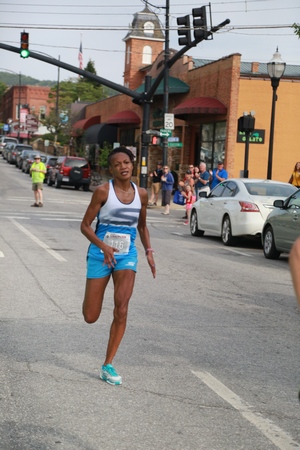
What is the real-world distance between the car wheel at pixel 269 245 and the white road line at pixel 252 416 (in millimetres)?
10344

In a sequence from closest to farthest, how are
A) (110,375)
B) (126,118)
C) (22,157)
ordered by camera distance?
(110,375) < (126,118) < (22,157)

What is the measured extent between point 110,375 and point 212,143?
3566 centimetres

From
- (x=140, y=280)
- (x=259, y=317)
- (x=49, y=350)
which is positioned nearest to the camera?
(x=49, y=350)

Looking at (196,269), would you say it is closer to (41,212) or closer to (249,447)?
(249,447)

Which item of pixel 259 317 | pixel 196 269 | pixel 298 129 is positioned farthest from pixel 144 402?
pixel 298 129

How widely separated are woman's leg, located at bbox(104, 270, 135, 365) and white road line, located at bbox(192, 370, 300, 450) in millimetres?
760

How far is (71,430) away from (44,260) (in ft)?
30.4

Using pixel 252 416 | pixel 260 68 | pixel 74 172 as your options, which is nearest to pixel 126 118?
pixel 260 68

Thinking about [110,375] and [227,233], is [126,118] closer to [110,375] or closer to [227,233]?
[227,233]

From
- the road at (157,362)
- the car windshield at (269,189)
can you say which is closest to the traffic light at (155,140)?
the car windshield at (269,189)

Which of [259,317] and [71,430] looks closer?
[71,430]

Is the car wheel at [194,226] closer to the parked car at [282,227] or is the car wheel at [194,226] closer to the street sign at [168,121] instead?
the parked car at [282,227]

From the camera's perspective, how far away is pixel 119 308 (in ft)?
22.0

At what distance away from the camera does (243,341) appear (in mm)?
8578
